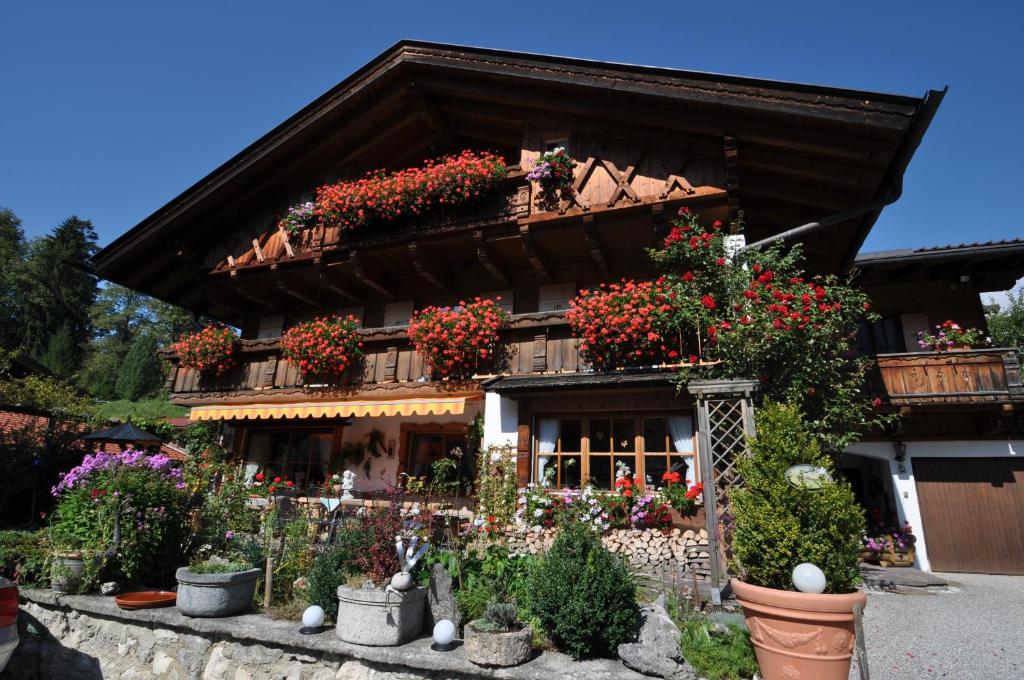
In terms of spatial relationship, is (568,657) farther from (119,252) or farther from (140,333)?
(140,333)

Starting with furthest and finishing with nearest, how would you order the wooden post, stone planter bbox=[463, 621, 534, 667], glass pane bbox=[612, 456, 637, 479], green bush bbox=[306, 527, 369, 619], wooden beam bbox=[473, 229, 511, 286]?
wooden beam bbox=[473, 229, 511, 286] < glass pane bbox=[612, 456, 637, 479] < the wooden post < green bush bbox=[306, 527, 369, 619] < stone planter bbox=[463, 621, 534, 667]

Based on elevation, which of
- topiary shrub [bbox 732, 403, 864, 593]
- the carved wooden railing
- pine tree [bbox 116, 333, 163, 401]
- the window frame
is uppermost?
pine tree [bbox 116, 333, 163, 401]

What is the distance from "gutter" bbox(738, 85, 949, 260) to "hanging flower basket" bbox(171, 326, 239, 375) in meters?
11.4

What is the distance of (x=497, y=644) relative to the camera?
4.35 meters

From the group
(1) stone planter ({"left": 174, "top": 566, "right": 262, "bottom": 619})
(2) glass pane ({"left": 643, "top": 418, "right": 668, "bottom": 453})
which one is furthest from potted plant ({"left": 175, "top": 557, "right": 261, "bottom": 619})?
(2) glass pane ({"left": 643, "top": 418, "right": 668, "bottom": 453})

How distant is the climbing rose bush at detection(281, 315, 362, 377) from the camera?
37.5 feet

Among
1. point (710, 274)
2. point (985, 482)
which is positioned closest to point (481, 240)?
point (710, 274)

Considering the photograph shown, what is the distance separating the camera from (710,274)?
29.3 feet

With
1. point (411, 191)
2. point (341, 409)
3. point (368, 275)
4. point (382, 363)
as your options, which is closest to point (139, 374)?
point (368, 275)

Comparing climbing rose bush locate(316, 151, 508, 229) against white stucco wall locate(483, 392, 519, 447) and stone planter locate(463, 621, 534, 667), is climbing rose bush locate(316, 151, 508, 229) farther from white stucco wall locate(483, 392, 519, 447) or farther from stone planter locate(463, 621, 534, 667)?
stone planter locate(463, 621, 534, 667)

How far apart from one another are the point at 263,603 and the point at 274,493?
17.4ft

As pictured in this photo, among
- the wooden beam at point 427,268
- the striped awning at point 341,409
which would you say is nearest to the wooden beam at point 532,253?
the wooden beam at point 427,268

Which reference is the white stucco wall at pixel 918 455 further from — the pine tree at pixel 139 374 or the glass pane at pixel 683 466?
the pine tree at pixel 139 374

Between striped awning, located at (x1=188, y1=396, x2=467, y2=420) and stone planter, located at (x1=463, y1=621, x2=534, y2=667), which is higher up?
striped awning, located at (x1=188, y1=396, x2=467, y2=420)
